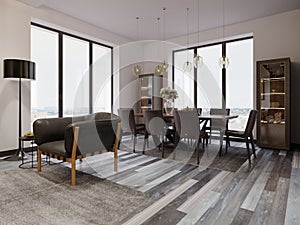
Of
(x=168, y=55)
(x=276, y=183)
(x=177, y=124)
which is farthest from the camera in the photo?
(x=168, y=55)

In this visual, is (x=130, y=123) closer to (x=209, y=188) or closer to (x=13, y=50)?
(x=209, y=188)

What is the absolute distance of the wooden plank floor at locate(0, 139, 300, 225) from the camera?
6.12ft

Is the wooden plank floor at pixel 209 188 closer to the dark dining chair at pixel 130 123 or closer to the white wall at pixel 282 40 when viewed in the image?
the dark dining chair at pixel 130 123

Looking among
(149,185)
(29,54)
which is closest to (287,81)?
(149,185)

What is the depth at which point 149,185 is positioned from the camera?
2.57 metres

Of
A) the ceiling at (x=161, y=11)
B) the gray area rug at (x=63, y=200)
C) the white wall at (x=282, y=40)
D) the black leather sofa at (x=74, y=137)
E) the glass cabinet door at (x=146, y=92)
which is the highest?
the ceiling at (x=161, y=11)

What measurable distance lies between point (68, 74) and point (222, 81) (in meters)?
4.16

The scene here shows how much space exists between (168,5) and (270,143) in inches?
145

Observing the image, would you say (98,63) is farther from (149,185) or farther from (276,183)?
(276,183)

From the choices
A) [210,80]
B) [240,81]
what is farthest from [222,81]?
[240,81]

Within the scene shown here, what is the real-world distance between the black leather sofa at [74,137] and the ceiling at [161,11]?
2631 millimetres

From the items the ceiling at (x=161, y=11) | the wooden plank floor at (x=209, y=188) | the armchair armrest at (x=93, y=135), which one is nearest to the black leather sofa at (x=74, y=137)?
the armchair armrest at (x=93, y=135)

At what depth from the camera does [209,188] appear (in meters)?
2.48

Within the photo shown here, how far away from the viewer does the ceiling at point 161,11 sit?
14.0 feet
